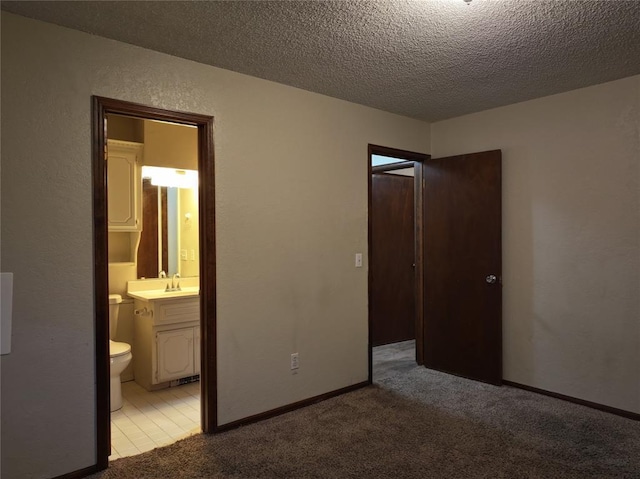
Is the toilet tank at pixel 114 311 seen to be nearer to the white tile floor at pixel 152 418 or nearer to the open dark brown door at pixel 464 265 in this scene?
the white tile floor at pixel 152 418

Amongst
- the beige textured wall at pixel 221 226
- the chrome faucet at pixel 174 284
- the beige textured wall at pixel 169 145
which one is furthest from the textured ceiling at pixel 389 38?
the chrome faucet at pixel 174 284

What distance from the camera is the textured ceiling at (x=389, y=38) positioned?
6.75 ft

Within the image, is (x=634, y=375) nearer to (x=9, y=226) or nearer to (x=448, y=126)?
(x=448, y=126)

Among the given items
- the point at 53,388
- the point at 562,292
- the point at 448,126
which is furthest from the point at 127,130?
the point at 562,292

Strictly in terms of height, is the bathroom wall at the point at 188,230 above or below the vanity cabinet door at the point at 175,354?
above

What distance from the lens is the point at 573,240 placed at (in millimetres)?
3258

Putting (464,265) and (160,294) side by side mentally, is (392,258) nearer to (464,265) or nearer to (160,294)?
(464,265)

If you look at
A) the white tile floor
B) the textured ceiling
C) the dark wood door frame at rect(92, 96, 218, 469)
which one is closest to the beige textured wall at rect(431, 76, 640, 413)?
the textured ceiling

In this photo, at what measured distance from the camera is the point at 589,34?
2336 mm

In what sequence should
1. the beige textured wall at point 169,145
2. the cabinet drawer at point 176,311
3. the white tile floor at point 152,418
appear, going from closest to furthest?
1. the white tile floor at point 152,418
2. the cabinet drawer at point 176,311
3. the beige textured wall at point 169,145

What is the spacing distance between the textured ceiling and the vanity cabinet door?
7.05ft

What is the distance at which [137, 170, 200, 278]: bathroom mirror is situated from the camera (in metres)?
4.06

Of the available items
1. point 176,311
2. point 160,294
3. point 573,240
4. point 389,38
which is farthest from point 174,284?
point 573,240

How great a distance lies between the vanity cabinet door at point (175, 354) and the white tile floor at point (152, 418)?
0.45ft
